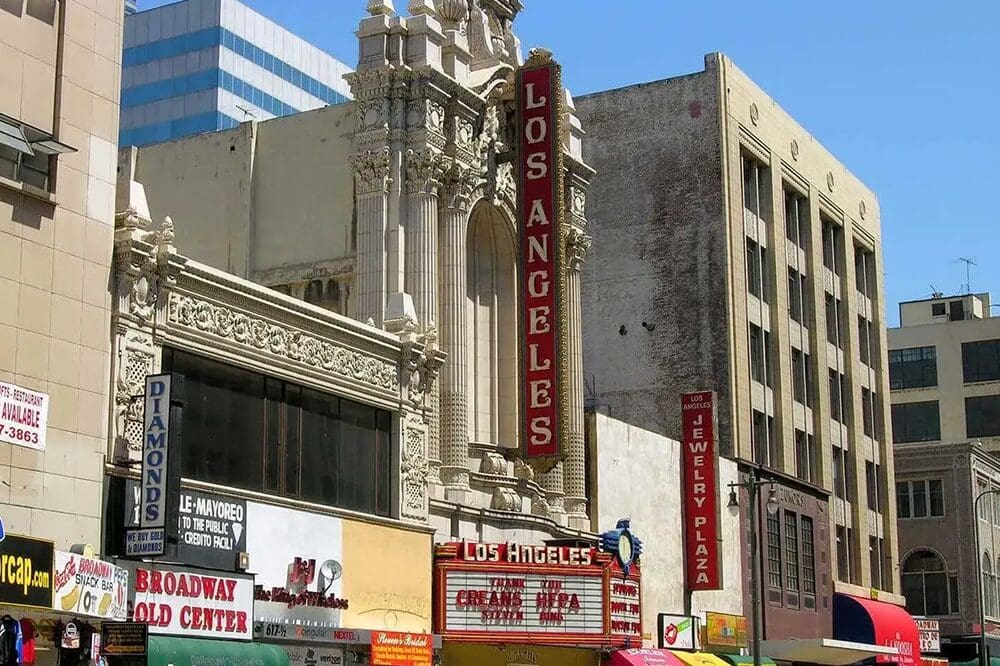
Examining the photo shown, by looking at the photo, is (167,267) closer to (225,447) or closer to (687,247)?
(225,447)

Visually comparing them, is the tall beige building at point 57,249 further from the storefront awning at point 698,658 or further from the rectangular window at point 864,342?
the rectangular window at point 864,342

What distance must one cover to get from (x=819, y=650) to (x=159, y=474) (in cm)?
2905

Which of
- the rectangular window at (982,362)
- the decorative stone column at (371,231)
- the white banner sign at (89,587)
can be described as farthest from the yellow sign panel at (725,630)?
the rectangular window at (982,362)

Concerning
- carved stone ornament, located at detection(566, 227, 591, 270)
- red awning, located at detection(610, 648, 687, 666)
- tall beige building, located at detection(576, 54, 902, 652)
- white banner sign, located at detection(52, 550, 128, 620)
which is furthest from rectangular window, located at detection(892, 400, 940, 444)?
white banner sign, located at detection(52, 550, 128, 620)

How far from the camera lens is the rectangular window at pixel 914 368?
94.6m

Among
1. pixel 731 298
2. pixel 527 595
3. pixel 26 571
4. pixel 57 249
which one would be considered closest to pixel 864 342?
pixel 731 298

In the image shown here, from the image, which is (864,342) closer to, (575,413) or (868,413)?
(868,413)

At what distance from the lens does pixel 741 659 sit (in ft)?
148

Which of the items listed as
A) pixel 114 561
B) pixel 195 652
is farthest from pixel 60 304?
pixel 195 652

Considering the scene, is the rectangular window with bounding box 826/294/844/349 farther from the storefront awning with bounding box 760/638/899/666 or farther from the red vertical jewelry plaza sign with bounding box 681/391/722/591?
the red vertical jewelry plaza sign with bounding box 681/391/722/591

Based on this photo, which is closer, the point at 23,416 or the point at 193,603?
the point at 23,416

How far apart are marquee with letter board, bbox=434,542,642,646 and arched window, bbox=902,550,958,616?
4380 cm

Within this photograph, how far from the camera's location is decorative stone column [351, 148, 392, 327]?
3569 centimetres

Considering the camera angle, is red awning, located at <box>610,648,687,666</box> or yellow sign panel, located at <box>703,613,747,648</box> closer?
red awning, located at <box>610,648,687,666</box>
